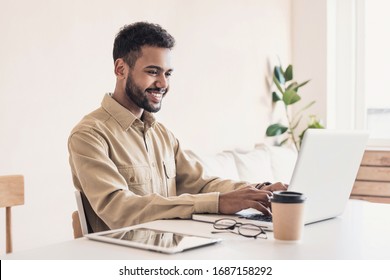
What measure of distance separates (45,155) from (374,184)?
108 inches

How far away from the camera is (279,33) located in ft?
14.8

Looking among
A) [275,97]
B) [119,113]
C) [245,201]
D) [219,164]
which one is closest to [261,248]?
[245,201]

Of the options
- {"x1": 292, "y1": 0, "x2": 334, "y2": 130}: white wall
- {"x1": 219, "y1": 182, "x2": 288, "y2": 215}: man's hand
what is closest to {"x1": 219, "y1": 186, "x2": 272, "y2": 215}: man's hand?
{"x1": 219, "y1": 182, "x2": 288, "y2": 215}: man's hand

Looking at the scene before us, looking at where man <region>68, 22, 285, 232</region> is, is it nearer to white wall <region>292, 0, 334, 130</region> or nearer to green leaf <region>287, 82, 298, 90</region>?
green leaf <region>287, 82, 298, 90</region>

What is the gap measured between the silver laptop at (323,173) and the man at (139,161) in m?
0.07

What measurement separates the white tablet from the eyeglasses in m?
0.14

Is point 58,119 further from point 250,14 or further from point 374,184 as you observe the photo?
point 374,184

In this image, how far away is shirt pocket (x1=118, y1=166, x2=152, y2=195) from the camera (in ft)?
6.23

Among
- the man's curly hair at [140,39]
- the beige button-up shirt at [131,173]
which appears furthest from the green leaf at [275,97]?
the man's curly hair at [140,39]

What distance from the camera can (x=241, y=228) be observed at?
4.89ft

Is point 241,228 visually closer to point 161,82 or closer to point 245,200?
point 245,200

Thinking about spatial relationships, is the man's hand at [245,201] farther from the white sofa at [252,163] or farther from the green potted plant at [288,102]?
the green potted plant at [288,102]

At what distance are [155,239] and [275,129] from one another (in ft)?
9.93
